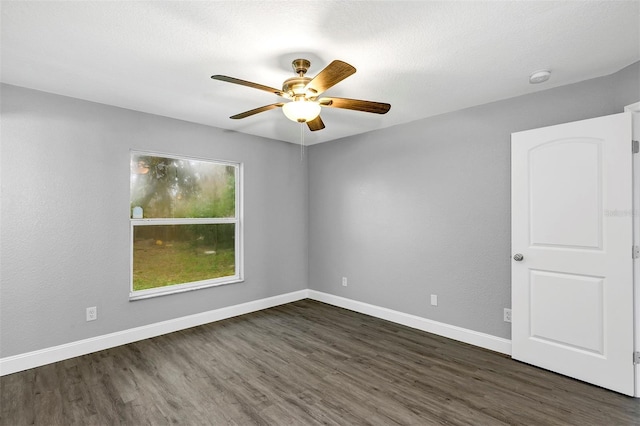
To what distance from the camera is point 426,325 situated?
3629 millimetres

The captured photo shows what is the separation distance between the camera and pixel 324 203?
4.88 m

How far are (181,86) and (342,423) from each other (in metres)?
2.93

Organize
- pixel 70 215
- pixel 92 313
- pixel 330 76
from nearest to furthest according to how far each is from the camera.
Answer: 1. pixel 330 76
2. pixel 70 215
3. pixel 92 313

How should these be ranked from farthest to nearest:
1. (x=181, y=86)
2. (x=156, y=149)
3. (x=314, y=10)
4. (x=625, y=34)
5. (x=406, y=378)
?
1. (x=156, y=149)
2. (x=181, y=86)
3. (x=406, y=378)
4. (x=625, y=34)
5. (x=314, y=10)

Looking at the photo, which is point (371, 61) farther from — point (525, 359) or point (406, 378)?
point (525, 359)

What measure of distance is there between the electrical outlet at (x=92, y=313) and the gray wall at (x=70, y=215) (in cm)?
4

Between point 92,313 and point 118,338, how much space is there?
1.21 ft

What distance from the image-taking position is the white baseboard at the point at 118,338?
270 cm

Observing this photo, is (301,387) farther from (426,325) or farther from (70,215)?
(70,215)

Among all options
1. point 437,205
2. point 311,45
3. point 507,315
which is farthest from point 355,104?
point 507,315

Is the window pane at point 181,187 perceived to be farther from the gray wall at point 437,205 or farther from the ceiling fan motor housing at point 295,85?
the ceiling fan motor housing at point 295,85

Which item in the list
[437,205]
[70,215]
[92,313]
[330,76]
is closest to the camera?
[330,76]

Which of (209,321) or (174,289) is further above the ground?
(174,289)

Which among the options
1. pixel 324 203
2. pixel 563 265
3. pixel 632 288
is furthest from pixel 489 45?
pixel 324 203
